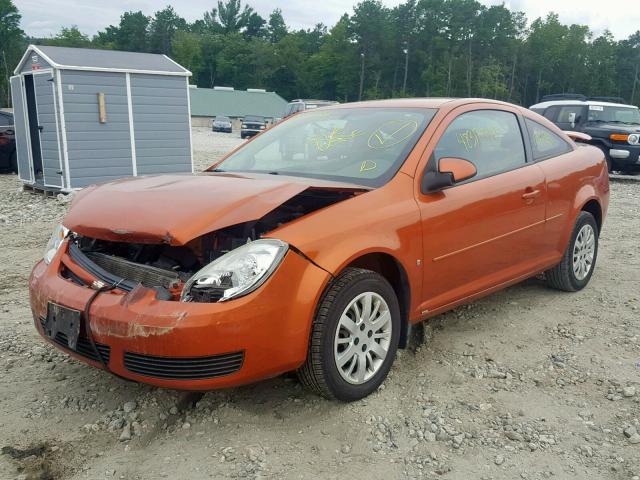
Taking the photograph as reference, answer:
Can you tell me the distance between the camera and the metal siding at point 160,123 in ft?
39.9

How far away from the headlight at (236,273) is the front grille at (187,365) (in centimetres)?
27

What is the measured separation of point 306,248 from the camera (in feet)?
9.77

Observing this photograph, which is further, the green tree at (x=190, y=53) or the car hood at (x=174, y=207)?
the green tree at (x=190, y=53)

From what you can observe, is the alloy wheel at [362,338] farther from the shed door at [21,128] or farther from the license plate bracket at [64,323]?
the shed door at [21,128]

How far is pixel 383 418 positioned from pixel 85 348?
1559mm

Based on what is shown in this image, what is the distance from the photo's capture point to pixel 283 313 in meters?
2.87

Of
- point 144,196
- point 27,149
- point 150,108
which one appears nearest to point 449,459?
point 144,196

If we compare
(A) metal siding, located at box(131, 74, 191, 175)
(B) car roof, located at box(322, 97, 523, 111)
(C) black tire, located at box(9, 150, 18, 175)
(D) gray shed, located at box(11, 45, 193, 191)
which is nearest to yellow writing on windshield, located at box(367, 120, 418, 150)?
(B) car roof, located at box(322, 97, 523, 111)

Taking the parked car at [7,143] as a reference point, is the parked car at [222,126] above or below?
below

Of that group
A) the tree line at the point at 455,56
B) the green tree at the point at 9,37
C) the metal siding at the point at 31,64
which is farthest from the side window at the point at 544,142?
the green tree at the point at 9,37

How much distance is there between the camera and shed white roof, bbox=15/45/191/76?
11.2 m

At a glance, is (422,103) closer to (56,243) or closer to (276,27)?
(56,243)

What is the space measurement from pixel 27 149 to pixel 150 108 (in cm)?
272

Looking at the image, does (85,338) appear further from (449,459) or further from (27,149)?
(27,149)
